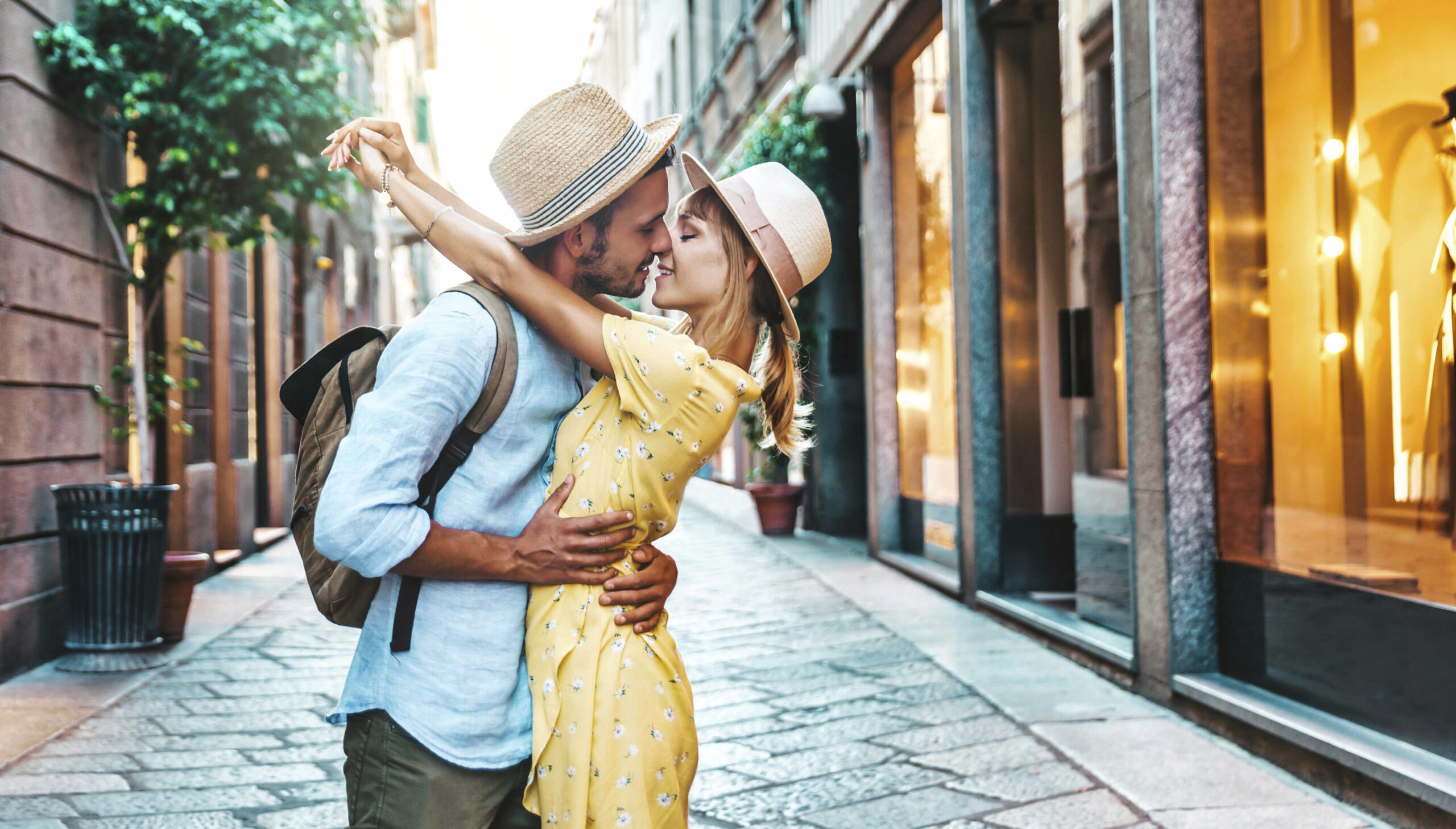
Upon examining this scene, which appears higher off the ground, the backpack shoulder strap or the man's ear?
the man's ear

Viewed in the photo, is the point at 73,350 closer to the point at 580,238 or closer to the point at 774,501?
the point at 580,238

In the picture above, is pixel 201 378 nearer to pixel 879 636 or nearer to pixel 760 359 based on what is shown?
pixel 879 636

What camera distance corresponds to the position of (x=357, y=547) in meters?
1.51

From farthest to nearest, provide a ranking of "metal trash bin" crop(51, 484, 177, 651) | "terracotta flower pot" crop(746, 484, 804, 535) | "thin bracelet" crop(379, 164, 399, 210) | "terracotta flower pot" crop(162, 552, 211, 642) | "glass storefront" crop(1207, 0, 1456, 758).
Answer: "terracotta flower pot" crop(746, 484, 804, 535)
"terracotta flower pot" crop(162, 552, 211, 642)
"metal trash bin" crop(51, 484, 177, 651)
"glass storefront" crop(1207, 0, 1456, 758)
"thin bracelet" crop(379, 164, 399, 210)

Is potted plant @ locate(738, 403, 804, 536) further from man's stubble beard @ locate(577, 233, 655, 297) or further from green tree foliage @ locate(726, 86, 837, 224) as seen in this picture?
man's stubble beard @ locate(577, 233, 655, 297)

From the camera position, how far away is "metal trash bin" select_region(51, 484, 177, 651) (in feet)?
19.0

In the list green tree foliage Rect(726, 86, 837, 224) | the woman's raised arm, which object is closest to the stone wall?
the woman's raised arm

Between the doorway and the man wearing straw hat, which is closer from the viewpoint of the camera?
the man wearing straw hat

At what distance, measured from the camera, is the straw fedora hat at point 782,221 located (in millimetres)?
2064

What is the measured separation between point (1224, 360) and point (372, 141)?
3619 millimetres

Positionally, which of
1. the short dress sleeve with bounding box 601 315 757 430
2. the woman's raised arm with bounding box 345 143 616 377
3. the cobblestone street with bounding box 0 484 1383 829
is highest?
the woman's raised arm with bounding box 345 143 616 377

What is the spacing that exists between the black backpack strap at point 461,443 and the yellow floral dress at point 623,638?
5.3 inches

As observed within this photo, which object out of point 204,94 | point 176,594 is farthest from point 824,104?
point 176,594

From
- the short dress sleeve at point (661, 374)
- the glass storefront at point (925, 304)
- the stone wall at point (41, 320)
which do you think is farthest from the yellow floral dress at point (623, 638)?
the glass storefront at point (925, 304)
